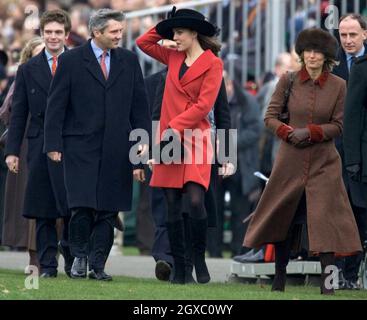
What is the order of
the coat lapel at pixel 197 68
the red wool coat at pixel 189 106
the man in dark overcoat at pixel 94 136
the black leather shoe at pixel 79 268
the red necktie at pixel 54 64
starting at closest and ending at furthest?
the red wool coat at pixel 189 106
the coat lapel at pixel 197 68
the man in dark overcoat at pixel 94 136
the black leather shoe at pixel 79 268
the red necktie at pixel 54 64

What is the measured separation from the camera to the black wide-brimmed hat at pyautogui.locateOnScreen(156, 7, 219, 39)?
14336 mm

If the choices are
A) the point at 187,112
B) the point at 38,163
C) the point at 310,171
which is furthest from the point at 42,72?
the point at 310,171

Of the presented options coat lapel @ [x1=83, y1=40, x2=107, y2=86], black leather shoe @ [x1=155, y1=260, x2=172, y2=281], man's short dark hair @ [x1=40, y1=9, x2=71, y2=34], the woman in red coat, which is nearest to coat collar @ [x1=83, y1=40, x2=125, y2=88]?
coat lapel @ [x1=83, y1=40, x2=107, y2=86]

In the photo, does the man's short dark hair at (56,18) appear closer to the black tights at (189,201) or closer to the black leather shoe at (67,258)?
the black leather shoe at (67,258)

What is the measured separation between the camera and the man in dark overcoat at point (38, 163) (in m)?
15.4

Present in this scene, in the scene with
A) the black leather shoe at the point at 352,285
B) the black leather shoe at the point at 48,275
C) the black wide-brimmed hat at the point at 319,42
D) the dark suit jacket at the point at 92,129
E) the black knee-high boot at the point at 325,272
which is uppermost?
the black wide-brimmed hat at the point at 319,42

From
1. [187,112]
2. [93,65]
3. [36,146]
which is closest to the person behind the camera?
[187,112]

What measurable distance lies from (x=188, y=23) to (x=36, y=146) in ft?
6.48

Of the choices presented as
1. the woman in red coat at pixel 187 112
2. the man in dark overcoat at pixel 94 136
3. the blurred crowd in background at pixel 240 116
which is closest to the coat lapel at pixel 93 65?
the man in dark overcoat at pixel 94 136

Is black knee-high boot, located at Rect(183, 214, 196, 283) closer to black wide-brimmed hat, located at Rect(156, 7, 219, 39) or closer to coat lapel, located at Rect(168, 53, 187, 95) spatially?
coat lapel, located at Rect(168, 53, 187, 95)

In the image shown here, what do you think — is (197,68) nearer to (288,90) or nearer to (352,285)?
(288,90)

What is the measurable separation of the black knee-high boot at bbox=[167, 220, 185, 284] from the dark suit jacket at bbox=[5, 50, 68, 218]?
1.28 metres

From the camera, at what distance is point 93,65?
48.9ft
